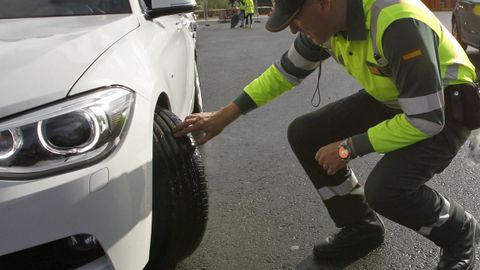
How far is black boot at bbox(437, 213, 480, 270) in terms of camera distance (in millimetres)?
2402

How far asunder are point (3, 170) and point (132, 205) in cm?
41

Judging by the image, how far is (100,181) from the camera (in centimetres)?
170

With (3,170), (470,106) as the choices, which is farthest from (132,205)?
(470,106)

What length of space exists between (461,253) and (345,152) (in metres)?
0.72

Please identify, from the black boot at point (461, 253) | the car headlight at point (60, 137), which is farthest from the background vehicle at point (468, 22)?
the car headlight at point (60, 137)

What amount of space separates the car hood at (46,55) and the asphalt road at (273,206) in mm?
1180

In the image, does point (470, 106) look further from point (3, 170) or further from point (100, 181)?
point (3, 170)

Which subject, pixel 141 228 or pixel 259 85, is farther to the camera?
pixel 259 85

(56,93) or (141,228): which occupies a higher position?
(56,93)

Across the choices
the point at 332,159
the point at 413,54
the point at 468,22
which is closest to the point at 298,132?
the point at 332,159

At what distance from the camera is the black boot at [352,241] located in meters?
2.72

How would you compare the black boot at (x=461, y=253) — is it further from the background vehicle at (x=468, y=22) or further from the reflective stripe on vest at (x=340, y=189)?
the background vehicle at (x=468, y=22)

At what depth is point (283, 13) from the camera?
210 centimetres

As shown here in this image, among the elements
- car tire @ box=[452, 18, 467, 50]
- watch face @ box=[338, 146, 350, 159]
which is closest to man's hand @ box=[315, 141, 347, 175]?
watch face @ box=[338, 146, 350, 159]
